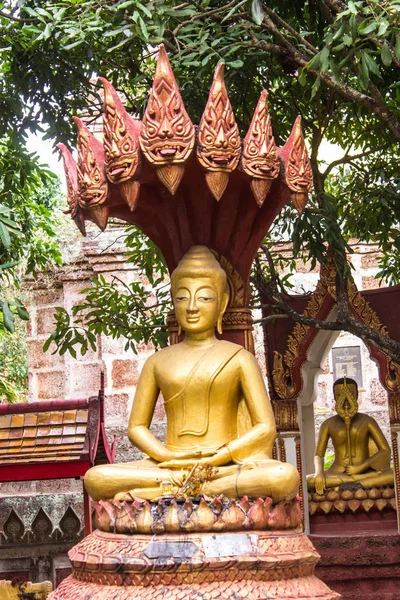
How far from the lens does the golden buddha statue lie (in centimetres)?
902

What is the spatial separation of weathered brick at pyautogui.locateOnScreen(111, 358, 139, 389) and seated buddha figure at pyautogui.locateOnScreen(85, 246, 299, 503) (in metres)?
5.24

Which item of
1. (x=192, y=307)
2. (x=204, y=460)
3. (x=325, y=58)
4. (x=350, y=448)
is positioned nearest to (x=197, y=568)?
(x=204, y=460)

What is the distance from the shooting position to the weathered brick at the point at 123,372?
1181 centimetres

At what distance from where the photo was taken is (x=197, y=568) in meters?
5.29

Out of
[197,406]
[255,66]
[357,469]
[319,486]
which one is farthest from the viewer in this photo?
[357,469]

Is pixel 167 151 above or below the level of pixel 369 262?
below

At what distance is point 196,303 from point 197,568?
68.1 inches

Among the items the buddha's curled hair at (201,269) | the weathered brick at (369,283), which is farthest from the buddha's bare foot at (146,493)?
the weathered brick at (369,283)

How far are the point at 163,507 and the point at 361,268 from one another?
6997 millimetres

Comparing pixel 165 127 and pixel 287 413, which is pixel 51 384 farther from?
pixel 165 127

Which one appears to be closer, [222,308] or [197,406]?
[197,406]

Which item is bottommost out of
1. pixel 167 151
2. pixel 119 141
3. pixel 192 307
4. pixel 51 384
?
pixel 192 307

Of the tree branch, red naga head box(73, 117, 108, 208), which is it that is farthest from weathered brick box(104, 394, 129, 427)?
red naga head box(73, 117, 108, 208)

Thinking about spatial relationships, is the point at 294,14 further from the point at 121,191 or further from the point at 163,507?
the point at 163,507
